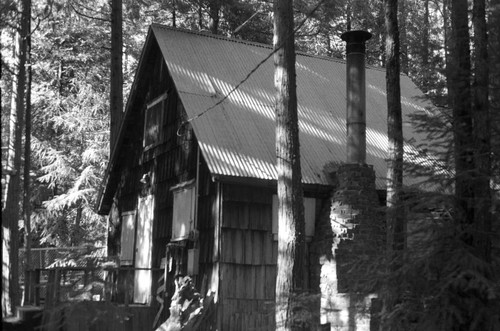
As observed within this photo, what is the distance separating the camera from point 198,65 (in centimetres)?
1648

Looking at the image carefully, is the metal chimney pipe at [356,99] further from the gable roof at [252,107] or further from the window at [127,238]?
the window at [127,238]

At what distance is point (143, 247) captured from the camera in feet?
56.7

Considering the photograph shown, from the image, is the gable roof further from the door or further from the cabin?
the door

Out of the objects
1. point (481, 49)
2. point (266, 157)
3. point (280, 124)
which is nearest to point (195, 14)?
point (266, 157)

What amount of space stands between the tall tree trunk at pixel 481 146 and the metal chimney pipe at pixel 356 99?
637cm

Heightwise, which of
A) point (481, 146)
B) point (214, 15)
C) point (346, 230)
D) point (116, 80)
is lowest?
point (346, 230)

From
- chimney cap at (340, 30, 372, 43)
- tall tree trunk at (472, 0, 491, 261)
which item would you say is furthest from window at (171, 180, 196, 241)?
tall tree trunk at (472, 0, 491, 261)

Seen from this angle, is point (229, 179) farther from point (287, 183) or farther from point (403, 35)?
point (403, 35)

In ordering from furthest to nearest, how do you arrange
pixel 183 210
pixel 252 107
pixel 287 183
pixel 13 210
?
pixel 13 210, pixel 252 107, pixel 183 210, pixel 287 183

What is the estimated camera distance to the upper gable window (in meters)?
17.0

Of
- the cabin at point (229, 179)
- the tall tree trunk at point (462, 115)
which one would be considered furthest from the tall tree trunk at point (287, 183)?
the tall tree trunk at point (462, 115)

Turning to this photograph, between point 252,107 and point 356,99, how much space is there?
8.82ft

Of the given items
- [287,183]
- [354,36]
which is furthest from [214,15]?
[287,183]

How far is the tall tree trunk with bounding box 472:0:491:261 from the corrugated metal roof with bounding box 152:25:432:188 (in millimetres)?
6627
